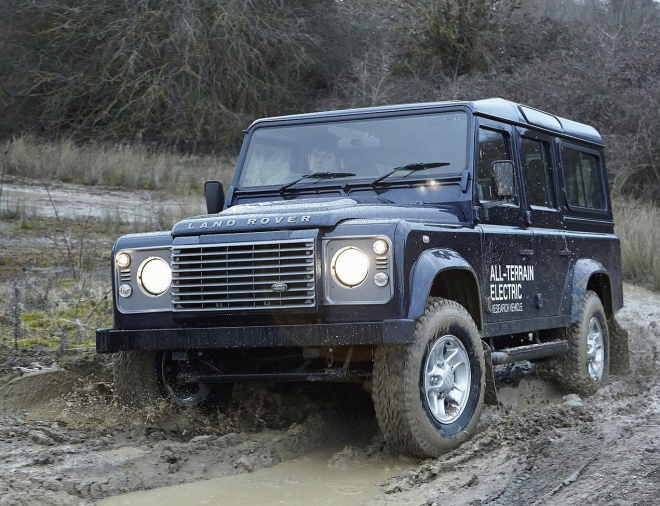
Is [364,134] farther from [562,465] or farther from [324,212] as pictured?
[562,465]

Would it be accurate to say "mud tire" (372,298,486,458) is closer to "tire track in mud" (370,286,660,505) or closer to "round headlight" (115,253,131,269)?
"tire track in mud" (370,286,660,505)

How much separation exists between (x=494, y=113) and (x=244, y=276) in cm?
231

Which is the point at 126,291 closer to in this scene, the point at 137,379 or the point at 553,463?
the point at 137,379

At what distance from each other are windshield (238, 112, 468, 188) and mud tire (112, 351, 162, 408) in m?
1.53

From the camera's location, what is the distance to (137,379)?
19.0 ft

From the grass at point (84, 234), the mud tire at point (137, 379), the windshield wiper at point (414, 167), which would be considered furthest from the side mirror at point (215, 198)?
the grass at point (84, 234)

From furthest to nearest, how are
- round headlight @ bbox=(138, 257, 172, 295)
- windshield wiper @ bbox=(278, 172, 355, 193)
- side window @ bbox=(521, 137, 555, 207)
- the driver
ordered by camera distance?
side window @ bbox=(521, 137, 555, 207) → the driver → windshield wiper @ bbox=(278, 172, 355, 193) → round headlight @ bbox=(138, 257, 172, 295)

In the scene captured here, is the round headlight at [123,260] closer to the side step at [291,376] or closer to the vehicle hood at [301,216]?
the vehicle hood at [301,216]

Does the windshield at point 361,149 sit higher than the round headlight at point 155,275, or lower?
higher

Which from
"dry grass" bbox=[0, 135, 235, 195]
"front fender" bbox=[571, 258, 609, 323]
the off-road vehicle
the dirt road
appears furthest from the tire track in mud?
"dry grass" bbox=[0, 135, 235, 195]

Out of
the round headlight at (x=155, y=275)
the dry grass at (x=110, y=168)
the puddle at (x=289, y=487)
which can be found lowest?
the puddle at (x=289, y=487)

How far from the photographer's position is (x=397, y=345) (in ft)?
16.5

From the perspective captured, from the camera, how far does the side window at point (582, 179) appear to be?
783cm

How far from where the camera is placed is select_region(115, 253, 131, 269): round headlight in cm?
571
